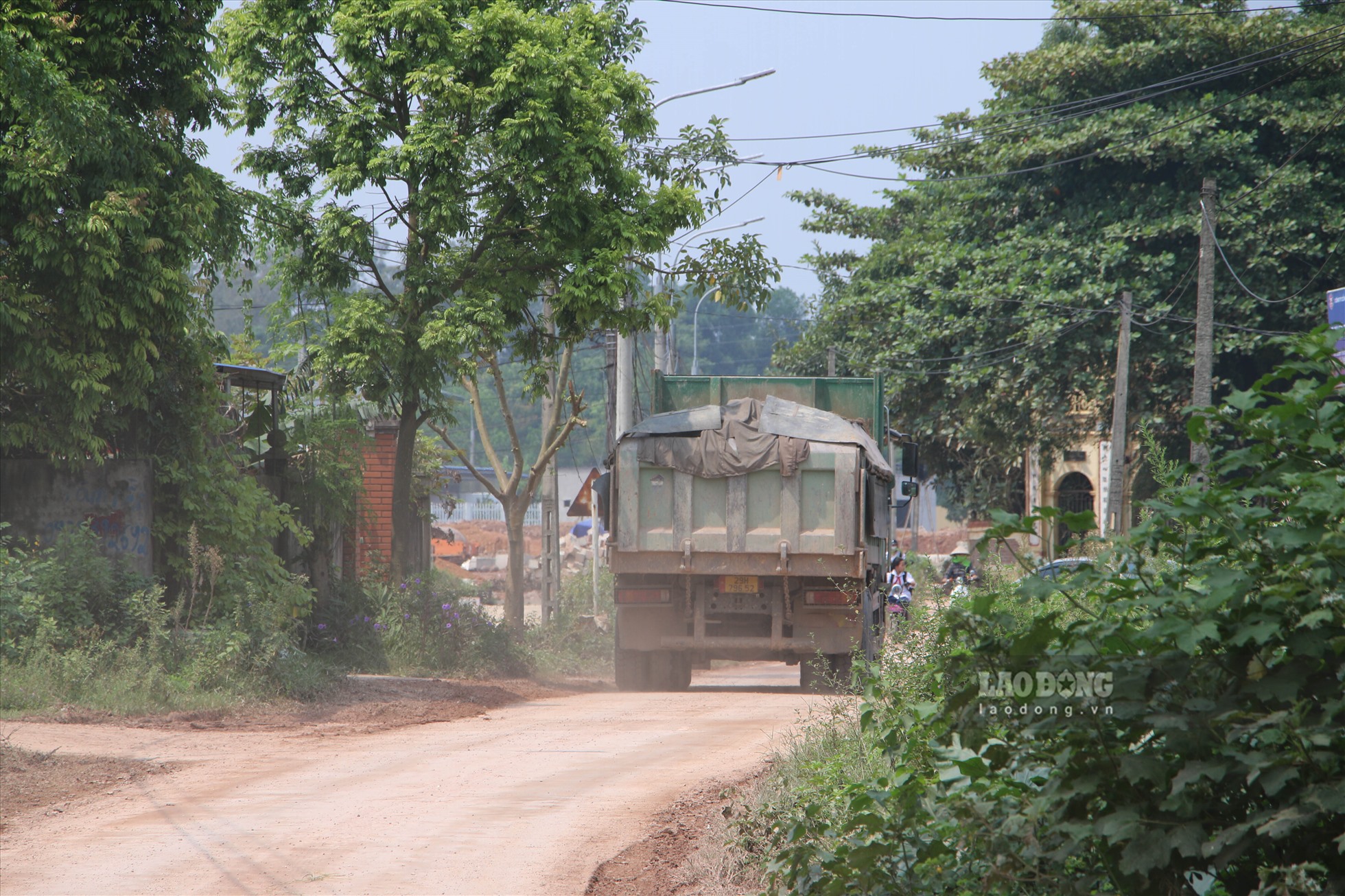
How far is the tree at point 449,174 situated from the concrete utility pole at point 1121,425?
421 inches

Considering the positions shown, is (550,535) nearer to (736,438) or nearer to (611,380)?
(611,380)

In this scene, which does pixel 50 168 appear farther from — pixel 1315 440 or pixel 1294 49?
pixel 1294 49

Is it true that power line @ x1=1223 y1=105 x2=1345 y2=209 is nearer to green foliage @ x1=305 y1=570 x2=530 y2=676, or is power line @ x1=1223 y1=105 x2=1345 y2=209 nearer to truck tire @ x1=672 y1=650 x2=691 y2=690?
truck tire @ x1=672 y1=650 x2=691 y2=690

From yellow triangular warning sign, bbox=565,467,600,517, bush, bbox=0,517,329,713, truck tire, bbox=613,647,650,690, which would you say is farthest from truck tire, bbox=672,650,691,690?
yellow triangular warning sign, bbox=565,467,600,517

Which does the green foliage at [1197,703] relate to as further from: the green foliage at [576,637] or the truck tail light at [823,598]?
the green foliage at [576,637]

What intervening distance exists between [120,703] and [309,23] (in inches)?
→ 305

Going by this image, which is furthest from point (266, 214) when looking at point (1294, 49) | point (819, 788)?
point (1294, 49)

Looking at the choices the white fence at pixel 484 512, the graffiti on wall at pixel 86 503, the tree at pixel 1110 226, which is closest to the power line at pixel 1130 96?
the tree at pixel 1110 226

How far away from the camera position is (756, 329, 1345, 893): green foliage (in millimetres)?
3074

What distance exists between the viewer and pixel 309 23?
1408cm

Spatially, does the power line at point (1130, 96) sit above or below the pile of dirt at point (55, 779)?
above

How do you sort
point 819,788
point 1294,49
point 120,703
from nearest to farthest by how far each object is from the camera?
point 819,788, point 120,703, point 1294,49

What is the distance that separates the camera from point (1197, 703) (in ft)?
10.4

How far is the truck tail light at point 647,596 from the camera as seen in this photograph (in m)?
13.5
